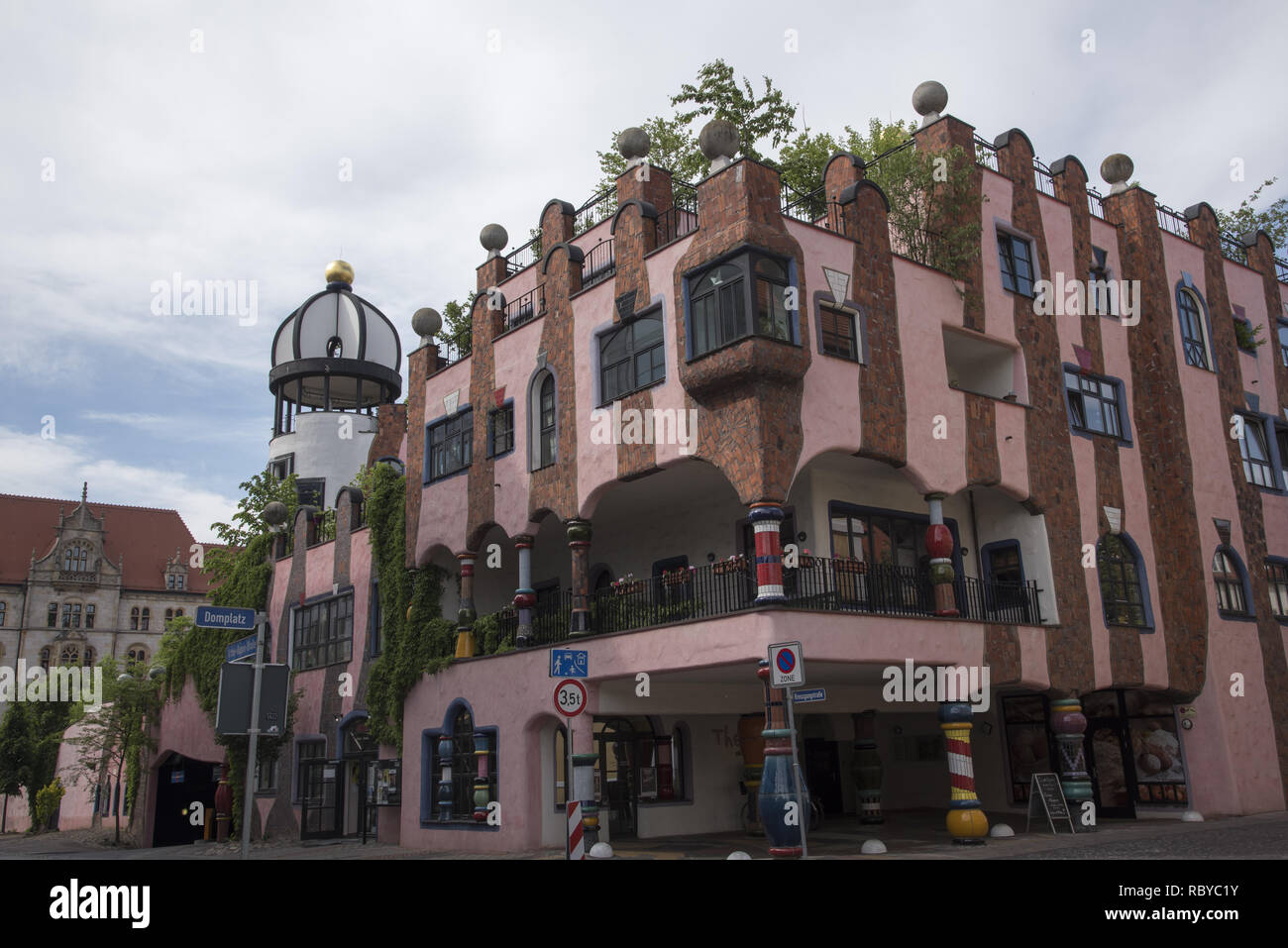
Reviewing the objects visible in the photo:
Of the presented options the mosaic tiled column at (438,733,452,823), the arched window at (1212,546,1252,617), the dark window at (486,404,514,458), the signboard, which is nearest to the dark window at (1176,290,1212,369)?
the arched window at (1212,546,1252,617)

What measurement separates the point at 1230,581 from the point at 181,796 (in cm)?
3161

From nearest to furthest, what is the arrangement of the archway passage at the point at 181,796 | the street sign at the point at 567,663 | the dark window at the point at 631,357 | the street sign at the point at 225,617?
the street sign at the point at 225,617 → the street sign at the point at 567,663 → the dark window at the point at 631,357 → the archway passage at the point at 181,796

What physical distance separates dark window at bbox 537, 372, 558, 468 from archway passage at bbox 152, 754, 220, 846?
19.7 metres

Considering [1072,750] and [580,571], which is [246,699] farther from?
[1072,750]

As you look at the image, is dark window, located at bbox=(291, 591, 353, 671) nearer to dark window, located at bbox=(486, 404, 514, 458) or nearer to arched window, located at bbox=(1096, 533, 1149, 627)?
dark window, located at bbox=(486, 404, 514, 458)

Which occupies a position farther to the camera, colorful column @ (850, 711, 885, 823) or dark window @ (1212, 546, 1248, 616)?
dark window @ (1212, 546, 1248, 616)

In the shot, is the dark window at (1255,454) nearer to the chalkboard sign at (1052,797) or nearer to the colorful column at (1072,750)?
the colorful column at (1072,750)

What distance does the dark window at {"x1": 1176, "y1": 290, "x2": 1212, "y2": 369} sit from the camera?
88.0 ft

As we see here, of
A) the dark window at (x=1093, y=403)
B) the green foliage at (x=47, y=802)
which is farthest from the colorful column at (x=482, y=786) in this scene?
the green foliage at (x=47, y=802)

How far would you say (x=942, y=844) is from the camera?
1830cm

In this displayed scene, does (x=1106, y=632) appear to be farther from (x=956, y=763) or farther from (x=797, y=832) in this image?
(x=797, y=832)

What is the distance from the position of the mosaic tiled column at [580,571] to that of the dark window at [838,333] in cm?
579

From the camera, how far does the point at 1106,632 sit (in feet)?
72.9

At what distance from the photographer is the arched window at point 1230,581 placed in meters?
25.2
